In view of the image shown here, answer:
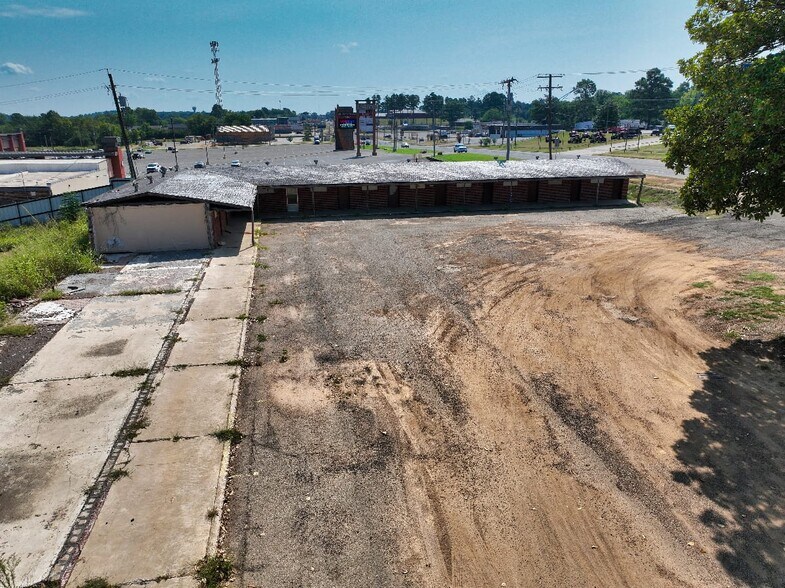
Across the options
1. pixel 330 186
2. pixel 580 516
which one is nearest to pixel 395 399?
pixel 580 516

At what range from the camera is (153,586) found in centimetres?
790

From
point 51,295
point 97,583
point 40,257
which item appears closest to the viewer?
point 97,583

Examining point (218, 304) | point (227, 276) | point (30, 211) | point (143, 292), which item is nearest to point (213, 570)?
point (218, 304)

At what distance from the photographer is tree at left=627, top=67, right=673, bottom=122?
132 meters

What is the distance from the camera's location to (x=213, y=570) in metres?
8.12

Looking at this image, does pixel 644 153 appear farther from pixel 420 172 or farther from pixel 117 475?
pixel 117 475

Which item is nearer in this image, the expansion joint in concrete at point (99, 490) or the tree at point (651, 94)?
the expansion joint in concrete at point (99, 490)

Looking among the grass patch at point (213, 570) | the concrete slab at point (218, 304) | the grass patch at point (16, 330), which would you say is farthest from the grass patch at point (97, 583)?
the grass patch at point (16, 330)

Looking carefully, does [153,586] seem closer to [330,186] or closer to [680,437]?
[680,437]

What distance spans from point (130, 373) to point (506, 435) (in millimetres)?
10281

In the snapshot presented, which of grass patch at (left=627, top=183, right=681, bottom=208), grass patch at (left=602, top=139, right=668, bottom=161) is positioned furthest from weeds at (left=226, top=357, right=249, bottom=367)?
grass patch at (left=602, top=139, right=668, bottom=161)

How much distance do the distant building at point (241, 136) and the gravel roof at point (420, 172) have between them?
101804 millimetres

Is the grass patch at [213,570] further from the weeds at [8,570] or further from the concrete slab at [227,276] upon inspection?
the concrete slab at [227,276]

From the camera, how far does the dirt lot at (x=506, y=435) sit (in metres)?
8.55
